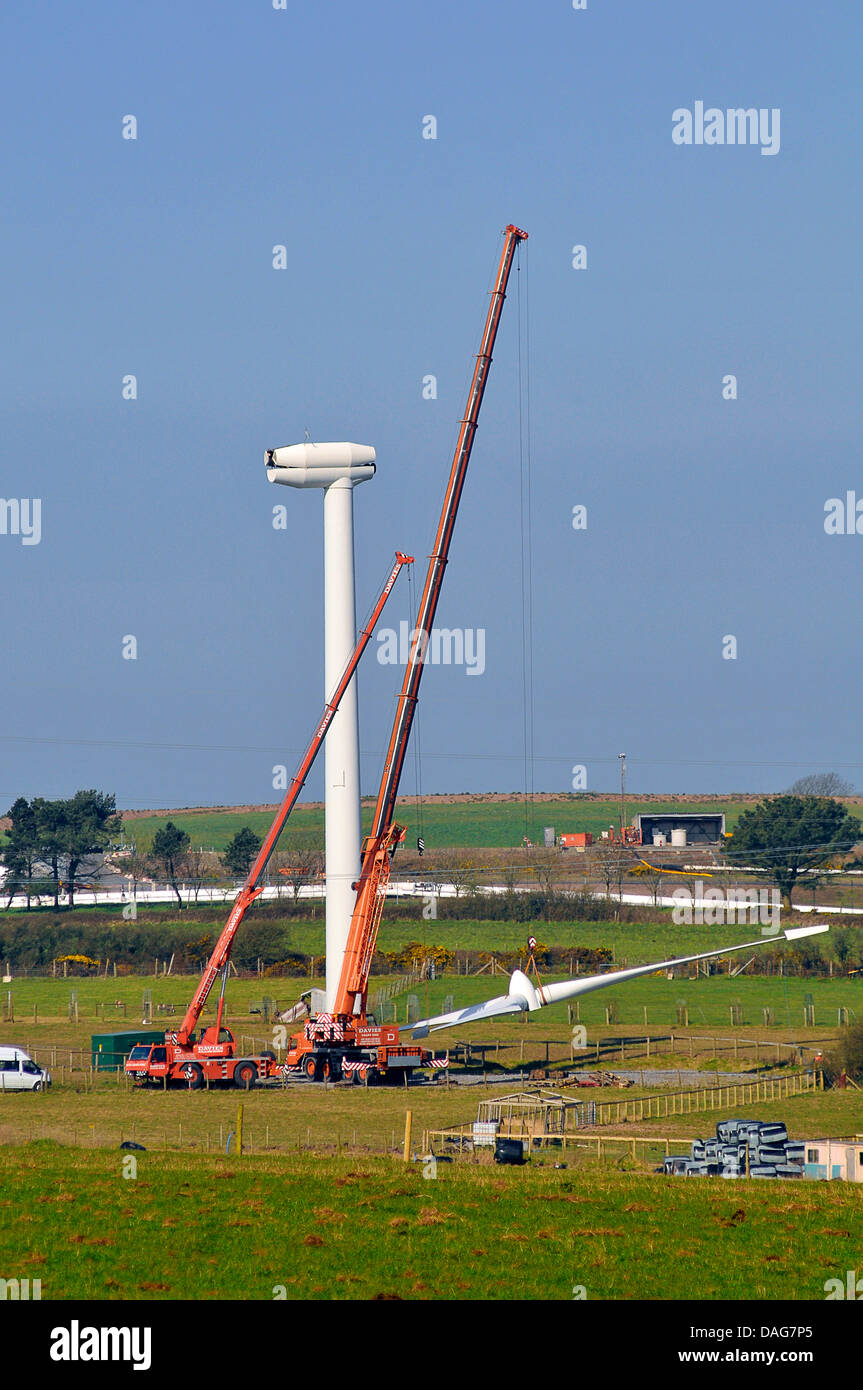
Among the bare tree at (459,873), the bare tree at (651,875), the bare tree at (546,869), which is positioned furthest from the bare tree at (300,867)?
the bare tree at (651,875)

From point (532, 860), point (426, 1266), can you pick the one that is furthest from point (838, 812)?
point (426, 1266)

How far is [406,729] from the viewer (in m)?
73.3

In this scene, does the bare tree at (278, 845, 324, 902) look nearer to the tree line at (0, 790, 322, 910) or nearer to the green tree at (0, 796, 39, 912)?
the tree line at (0, 790, 322, 910)

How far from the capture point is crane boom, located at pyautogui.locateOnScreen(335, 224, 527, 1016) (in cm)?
6875

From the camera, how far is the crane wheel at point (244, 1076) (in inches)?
2606

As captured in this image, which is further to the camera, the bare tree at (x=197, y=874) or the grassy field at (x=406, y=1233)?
the bare tree at (x=197, y=874)

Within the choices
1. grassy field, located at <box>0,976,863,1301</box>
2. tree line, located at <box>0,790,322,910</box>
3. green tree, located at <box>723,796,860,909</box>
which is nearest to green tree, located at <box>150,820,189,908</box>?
tree line, located at <box>0,790,322,910</box>

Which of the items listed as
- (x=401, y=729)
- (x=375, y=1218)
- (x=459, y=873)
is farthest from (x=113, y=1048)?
(x=459, y=873)

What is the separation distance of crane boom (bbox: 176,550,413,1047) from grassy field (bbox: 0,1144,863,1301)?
27610mm

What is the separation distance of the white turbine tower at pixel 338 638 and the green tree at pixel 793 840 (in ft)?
246

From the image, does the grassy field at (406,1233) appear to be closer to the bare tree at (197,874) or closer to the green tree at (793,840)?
the green tree at (793,840)
